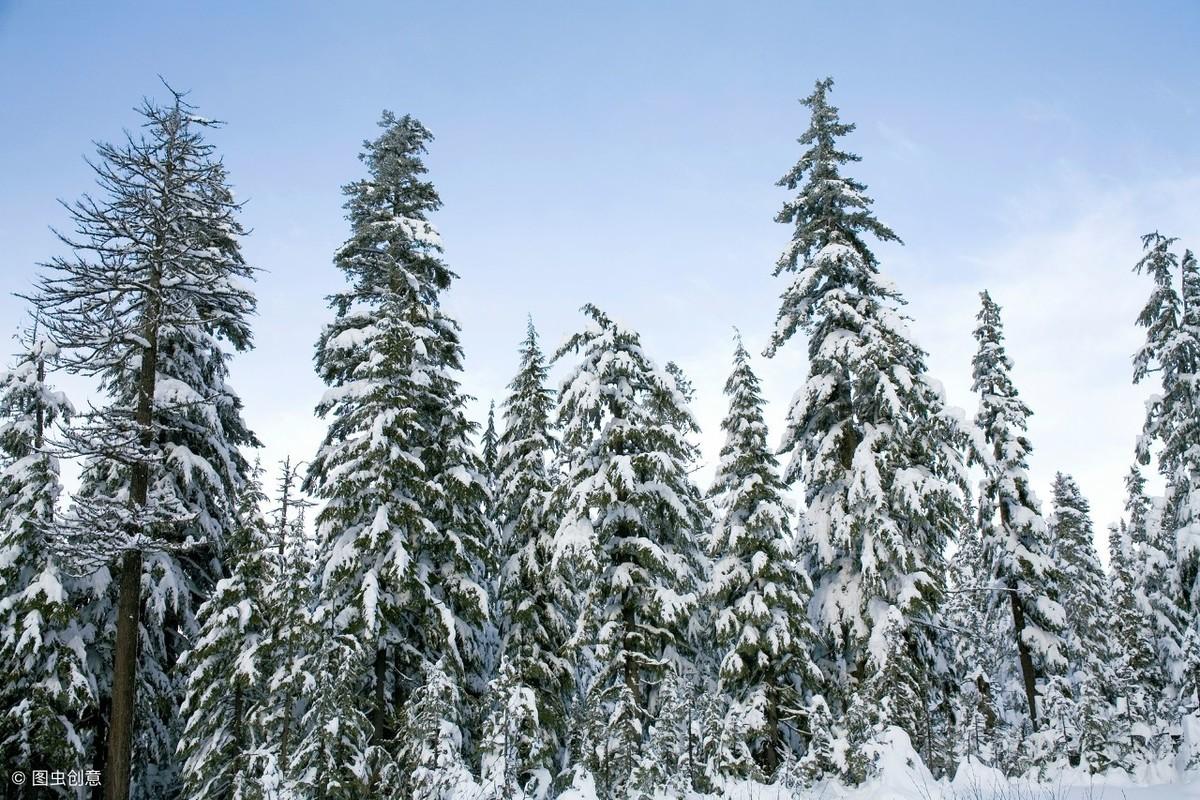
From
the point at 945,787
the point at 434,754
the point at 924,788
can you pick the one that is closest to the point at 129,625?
the point at 434,754

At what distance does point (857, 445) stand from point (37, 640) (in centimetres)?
2045

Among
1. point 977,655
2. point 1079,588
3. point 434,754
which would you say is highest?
point 1079,588

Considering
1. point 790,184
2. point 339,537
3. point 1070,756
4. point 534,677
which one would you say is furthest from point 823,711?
point 790,184

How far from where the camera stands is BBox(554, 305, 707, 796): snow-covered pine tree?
17.9 metres

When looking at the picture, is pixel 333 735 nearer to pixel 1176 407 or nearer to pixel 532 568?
pixel 532 568

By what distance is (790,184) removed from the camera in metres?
22.2

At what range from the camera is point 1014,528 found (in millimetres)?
27062

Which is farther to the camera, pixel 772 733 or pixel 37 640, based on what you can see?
pixel 772 733

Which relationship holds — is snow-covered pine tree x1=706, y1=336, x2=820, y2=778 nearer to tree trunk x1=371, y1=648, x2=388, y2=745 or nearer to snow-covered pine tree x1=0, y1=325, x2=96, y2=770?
tree trunk x1=371, y1=648, x2=388, y2=745

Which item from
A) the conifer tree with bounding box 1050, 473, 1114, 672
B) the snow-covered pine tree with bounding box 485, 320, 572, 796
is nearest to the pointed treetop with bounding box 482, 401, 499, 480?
the snow-covered pine tree with bounding box 485, 320, 572, 796

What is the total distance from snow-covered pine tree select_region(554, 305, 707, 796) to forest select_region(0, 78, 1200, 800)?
99 mm

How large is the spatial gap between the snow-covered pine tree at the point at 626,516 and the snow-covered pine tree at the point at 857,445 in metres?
3.62

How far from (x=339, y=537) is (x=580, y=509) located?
248 inches

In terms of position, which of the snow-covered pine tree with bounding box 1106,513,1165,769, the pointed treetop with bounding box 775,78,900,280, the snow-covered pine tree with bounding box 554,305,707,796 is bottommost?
the snow-covered pine tree with bounding box 1106,513,1165,769
